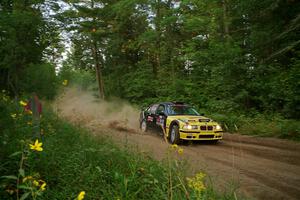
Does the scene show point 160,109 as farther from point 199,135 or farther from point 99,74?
point 99,74

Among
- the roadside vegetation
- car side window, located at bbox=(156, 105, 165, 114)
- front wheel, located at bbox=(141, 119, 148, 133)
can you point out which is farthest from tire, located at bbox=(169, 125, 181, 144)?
the roadside vegetation

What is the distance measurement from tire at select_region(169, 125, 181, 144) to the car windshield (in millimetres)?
1226

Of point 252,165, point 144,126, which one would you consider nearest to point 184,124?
point 252,165

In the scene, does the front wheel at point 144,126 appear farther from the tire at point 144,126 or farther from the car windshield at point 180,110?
the car windshield at point 180,110

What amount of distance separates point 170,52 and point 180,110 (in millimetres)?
15130

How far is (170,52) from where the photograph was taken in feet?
86.5

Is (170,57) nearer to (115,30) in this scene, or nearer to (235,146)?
(115,30)

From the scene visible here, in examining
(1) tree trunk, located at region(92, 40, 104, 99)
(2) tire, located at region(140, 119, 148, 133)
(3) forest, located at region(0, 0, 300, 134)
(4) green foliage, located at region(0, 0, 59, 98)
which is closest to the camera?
(4) green foliage, located at region(0, 0, 59, 98)

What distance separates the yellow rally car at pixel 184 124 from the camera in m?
9.99

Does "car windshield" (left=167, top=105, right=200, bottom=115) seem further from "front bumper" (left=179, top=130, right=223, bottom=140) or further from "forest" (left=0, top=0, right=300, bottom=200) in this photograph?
"front bumper" (left=179, top=130, right=223, bottom=140)

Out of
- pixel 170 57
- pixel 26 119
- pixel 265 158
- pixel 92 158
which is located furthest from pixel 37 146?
pixel 170 57

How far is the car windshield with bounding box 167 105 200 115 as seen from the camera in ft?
38.9

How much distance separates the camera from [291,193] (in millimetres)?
4938

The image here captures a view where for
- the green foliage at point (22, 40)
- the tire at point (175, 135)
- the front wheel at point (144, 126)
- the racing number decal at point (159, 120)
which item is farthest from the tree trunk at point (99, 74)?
the tire at point (175, 135)
